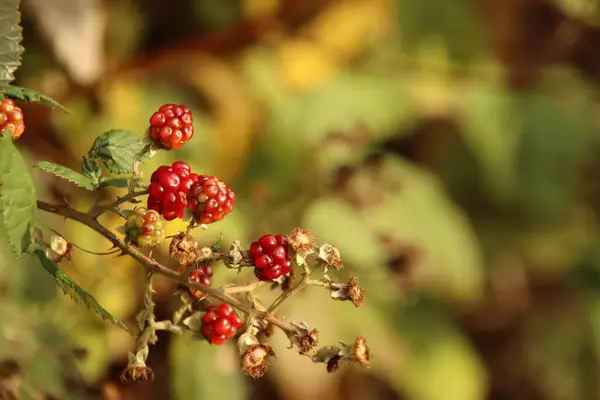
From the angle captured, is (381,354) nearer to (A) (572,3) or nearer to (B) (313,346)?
(A) (572,3)

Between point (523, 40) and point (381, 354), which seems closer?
point (381, 354)

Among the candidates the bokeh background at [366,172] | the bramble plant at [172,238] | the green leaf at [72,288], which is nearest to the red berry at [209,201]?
the bramble plant at [172,238]

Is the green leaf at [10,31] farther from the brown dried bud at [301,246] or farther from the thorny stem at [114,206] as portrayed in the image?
the brown dried bud at [301,246]

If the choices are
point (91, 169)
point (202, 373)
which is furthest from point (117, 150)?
point (202, 373)

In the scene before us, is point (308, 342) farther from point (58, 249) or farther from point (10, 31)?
point (10, 31)

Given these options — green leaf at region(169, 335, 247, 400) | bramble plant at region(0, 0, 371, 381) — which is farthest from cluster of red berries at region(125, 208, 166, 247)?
green leaf at region(169, 335, 247, 400)

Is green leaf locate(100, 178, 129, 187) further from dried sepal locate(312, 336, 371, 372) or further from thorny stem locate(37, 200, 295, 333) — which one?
dried sepal locate(312, 336, 371, 372)

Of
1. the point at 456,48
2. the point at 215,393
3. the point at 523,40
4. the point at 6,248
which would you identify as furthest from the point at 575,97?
the point at 6,248
